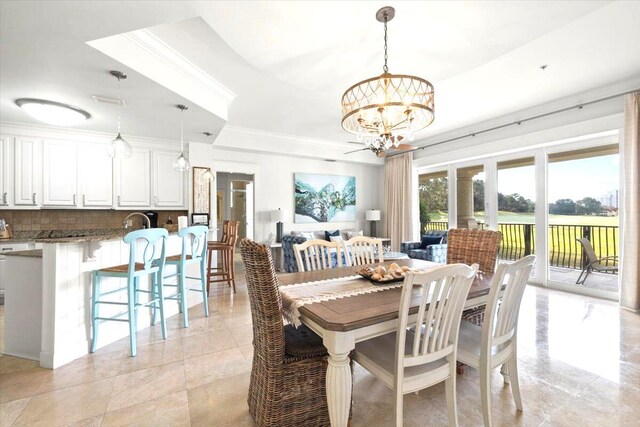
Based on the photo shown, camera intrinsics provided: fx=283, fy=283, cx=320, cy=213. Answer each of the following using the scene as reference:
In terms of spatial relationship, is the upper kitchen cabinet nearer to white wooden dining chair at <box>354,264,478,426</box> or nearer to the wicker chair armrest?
white wooden dining chair at <box>354,264,478,426</box>

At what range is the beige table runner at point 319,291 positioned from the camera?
60.0 inches

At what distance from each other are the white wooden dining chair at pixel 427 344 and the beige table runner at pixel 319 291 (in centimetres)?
32

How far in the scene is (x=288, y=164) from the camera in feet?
21.0

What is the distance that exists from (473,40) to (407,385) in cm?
268

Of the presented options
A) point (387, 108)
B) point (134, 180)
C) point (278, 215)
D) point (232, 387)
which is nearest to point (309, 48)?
point (387, 108)

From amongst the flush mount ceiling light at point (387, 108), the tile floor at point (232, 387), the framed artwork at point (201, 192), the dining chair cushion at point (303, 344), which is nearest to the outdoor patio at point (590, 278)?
the tile floor at point (232, 387)

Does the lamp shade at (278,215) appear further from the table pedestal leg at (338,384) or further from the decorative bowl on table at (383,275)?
the table pedestal leg at (338,384)

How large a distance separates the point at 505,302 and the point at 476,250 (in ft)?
3.35

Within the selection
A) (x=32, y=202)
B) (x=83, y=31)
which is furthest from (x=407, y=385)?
(x=32, y=202)

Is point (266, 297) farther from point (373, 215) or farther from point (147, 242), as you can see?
point (373, 215)

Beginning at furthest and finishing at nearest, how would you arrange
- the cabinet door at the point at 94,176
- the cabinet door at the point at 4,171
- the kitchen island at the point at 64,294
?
1. the cabinet door at the point at 94,176
2. the cabinet door at the point at 4,171
3. the kitchen island at the point at 64,294

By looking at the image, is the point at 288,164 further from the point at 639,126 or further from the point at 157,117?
the point at 639,126

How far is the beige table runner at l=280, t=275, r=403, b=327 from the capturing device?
1524mm

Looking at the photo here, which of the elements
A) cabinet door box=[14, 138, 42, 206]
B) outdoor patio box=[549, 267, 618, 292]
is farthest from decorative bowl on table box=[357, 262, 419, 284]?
cabinet door box=[14, 138, 42, 206]
